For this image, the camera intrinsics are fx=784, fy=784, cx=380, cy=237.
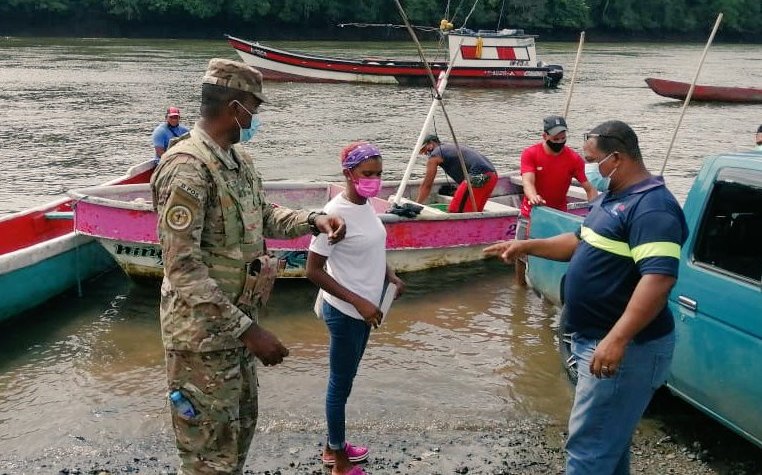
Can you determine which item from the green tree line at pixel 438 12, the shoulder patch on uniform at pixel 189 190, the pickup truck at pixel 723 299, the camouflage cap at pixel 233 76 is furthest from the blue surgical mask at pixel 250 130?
the green tree line at pixel 438 12

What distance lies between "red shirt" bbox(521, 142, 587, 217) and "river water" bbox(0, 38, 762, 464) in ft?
3.94

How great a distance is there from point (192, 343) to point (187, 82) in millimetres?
31185

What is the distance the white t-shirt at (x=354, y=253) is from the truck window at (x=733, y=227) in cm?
186

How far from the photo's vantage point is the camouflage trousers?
302 cm

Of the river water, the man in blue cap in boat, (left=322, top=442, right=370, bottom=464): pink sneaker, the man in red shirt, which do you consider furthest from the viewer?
the man in blue cap in boat

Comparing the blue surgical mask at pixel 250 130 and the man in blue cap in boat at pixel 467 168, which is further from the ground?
the blue surgical mask at pixel 250 130

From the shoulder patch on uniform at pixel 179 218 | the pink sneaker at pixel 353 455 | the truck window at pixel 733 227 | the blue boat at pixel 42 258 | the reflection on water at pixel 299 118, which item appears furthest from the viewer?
the reflection on water at pixel 299 118

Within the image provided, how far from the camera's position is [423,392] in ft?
19.2

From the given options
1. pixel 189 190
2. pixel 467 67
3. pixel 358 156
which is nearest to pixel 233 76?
pixel 189 190

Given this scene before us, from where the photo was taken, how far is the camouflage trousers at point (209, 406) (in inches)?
119

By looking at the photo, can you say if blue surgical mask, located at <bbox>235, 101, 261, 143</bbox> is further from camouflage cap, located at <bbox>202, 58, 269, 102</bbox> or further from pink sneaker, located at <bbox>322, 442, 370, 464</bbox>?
pink sneaker, located at <bbox>322, 442, 370, 464</bbox>

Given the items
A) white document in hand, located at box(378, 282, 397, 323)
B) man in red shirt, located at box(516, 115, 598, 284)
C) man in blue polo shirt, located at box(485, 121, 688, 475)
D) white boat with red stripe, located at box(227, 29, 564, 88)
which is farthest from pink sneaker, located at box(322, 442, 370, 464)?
white boat with red stripe, located at box(227, 29, 564, 88)

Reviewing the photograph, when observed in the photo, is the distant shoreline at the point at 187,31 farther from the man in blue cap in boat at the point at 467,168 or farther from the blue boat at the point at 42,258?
the blue boat at the point at 42,258

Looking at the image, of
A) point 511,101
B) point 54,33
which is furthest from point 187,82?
point 54,33
